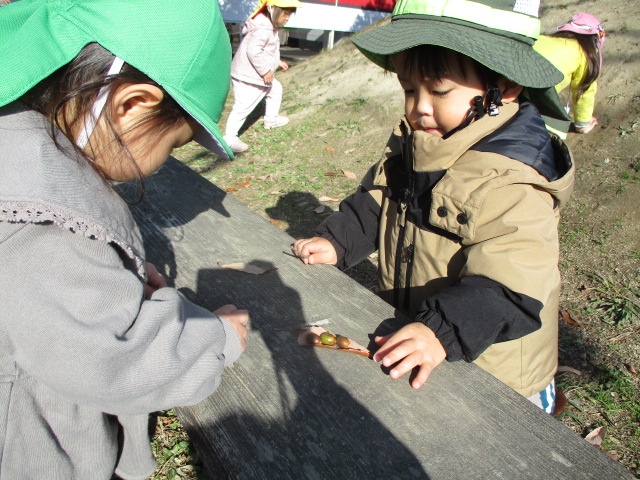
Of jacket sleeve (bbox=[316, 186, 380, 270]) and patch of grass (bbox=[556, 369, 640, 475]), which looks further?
patch of grass (bbox=[556, 369, 640, 475])

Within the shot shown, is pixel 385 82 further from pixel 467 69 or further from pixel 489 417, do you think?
pixel 489 417

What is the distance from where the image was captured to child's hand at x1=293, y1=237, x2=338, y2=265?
202 cm

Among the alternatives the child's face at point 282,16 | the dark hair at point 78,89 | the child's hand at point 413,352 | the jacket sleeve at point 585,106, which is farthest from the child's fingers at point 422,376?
the child's face at point 282,16

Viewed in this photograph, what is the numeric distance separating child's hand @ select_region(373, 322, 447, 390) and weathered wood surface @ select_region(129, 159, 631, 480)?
0.13 ft

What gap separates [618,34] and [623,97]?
133 cm

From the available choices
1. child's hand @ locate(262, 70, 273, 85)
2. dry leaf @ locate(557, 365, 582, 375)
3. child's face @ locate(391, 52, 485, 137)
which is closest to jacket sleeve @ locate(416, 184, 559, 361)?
child's face @ locate(391, 52, 485, 137)

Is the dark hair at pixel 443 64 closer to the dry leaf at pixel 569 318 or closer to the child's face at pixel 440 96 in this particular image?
the child's face at pixel 440 96

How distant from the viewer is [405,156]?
190 cm

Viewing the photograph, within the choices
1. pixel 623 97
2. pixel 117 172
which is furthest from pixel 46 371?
pixel 623 97

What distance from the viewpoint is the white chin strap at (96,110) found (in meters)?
1.09

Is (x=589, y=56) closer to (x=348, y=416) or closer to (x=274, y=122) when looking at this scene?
(x=274, y=122)

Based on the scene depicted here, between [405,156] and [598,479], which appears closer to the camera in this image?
[598,479]

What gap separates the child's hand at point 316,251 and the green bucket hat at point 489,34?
803 mm

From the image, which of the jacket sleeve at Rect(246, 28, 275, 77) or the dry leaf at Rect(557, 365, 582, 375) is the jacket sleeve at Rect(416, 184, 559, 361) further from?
the jacket sleeve at Rect(246, 28, 275, 77)
